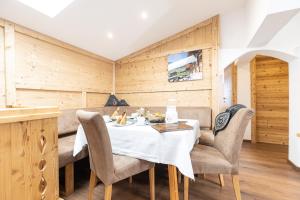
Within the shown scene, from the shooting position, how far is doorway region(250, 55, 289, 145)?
389cm

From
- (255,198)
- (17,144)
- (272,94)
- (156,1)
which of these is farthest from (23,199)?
(272,94)

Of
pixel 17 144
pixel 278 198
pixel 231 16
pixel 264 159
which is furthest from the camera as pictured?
pixel 231 16

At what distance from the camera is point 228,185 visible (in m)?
2.03

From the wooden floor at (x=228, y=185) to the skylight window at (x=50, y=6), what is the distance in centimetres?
234

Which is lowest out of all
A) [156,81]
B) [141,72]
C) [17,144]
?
[17,144]

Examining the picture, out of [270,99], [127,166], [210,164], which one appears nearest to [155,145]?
[127,166]

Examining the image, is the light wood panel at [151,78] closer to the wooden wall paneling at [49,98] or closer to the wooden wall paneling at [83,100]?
the wooden wall paneling at [83,100]

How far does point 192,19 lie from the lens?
3.29 m

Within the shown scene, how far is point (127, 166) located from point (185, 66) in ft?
8.88

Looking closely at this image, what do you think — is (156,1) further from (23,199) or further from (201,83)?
(23,199)

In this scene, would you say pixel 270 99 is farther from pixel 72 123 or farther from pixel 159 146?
pixel 72 123

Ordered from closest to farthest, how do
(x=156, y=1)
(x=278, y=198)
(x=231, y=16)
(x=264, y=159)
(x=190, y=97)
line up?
(x=278, y=198) < (x=156, y=1) < (x=264, y=159) < (x=231, y=16) < (x=190, y=97)

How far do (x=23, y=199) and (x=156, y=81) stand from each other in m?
3.47

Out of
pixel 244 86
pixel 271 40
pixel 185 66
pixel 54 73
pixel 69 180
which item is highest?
pixel 271 40
